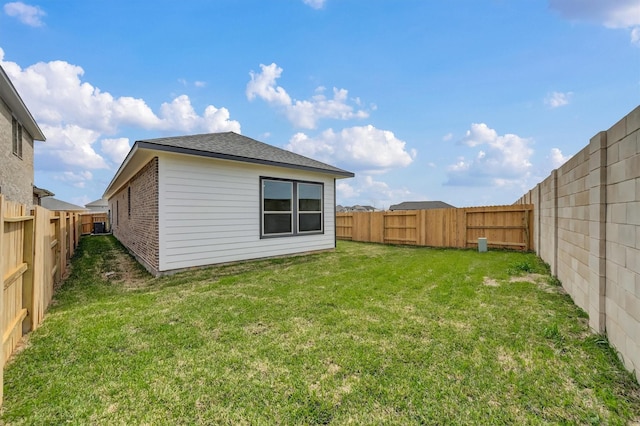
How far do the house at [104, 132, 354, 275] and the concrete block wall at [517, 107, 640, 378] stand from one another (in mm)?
6565

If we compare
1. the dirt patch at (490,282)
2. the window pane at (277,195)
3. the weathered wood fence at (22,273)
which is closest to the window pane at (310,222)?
the window pane at (277,195)

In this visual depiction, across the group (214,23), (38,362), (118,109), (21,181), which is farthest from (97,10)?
(21,181)

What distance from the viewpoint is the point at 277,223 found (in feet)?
28.8

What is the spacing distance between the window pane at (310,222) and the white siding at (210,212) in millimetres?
765

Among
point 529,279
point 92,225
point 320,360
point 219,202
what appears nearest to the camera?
point 320,360

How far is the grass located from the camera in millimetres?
1991

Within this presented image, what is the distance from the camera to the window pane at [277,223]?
8.53m

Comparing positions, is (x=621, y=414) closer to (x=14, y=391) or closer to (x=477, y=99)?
(x=14, y=391)

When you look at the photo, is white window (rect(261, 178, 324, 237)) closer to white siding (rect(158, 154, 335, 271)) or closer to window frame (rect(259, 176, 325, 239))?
window frame (rect(259, 176, 325, 239))

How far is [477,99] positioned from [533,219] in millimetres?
A: 4523

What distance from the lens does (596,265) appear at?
3.16 m

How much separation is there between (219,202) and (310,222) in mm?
3273

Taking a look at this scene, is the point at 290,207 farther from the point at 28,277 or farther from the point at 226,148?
the point at 28,277

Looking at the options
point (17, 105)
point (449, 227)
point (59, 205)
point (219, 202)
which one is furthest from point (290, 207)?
point (59, 205)
